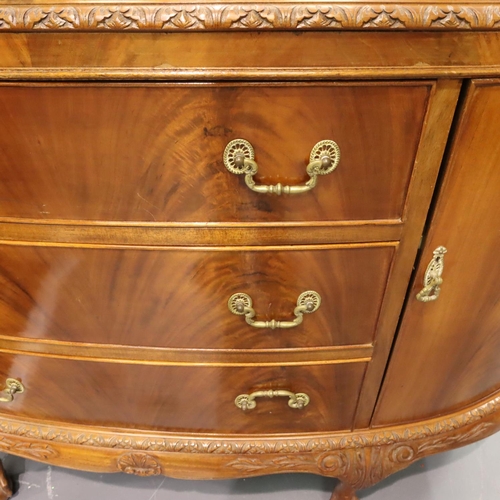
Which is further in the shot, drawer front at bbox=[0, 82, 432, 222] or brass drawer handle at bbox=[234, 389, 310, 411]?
brass drawer handle at bbox=[234, 389, 310, 411]

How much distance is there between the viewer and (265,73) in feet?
1.43

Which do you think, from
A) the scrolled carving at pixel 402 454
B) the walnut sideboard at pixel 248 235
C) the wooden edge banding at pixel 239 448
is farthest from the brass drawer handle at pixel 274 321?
the scrolled carving at pixel 402 454

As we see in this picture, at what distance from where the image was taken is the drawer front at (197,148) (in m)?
0.46

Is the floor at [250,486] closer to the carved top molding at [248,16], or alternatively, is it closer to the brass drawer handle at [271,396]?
the brass drawer handle at [271,396]

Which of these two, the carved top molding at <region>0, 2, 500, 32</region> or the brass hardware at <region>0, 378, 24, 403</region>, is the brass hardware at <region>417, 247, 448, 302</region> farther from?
the brass hardware at <region>0, 378, 24, 403</region>

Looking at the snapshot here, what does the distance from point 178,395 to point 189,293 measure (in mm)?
218

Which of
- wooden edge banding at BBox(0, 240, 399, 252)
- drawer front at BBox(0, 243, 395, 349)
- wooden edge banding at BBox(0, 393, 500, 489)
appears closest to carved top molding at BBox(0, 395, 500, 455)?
wooden edge banding at BBox(0, 393, 500, 489)

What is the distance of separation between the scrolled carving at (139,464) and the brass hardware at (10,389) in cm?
22

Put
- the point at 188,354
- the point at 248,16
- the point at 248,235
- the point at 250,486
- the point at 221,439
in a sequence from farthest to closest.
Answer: the point at 250,486
the point at 221,439
the point at 188,354
the point at 248,235
the point at 248,16

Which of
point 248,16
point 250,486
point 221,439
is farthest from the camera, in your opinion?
point 250,486

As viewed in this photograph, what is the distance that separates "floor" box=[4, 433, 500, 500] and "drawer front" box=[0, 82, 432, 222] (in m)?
0.73

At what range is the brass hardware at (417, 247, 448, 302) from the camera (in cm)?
58

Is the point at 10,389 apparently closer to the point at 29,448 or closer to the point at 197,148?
the point at 29,448

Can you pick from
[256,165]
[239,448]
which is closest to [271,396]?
[239,448]
